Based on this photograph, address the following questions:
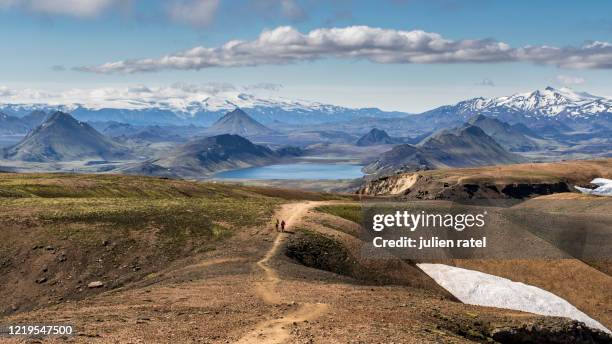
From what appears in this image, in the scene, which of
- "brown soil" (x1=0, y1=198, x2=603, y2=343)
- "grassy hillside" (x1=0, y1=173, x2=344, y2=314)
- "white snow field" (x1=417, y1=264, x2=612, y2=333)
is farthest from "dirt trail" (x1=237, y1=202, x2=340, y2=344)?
"white snow field" (x1=417, y1=264, x2=612, y2=333)

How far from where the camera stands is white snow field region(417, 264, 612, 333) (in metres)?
71.8

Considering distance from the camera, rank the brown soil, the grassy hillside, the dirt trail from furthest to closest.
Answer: the grassy hillside
the brown soil
the dirt trail

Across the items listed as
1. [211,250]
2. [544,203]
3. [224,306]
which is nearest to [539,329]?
[224,306]

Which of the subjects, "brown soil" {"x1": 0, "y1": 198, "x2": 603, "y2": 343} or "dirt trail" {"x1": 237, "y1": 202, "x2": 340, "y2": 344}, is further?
"brown soil" {"x1": 0, "y1": 198, "x2": 603, "y2": 343}

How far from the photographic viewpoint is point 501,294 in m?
74.3

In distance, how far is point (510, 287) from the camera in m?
76.2

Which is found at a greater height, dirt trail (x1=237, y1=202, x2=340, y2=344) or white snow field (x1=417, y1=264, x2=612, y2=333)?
dirt trail (x1=237, y1=202, x2=340, y2=344)

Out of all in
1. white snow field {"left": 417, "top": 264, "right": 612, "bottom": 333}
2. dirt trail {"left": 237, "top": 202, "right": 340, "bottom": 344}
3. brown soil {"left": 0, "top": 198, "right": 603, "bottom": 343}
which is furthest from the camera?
white snow field {"left": 417, "top": 264, "right": 612, "bottom": 333}

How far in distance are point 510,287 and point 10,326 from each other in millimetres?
62105

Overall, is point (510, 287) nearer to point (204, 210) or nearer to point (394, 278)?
point (394, 278)

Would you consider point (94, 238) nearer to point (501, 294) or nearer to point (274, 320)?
point (274, 320)

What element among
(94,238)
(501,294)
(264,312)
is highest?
(94,238)

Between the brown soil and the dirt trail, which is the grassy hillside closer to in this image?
the brown soil

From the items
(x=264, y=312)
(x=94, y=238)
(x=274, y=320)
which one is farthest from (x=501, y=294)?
(x=94, y=238)
